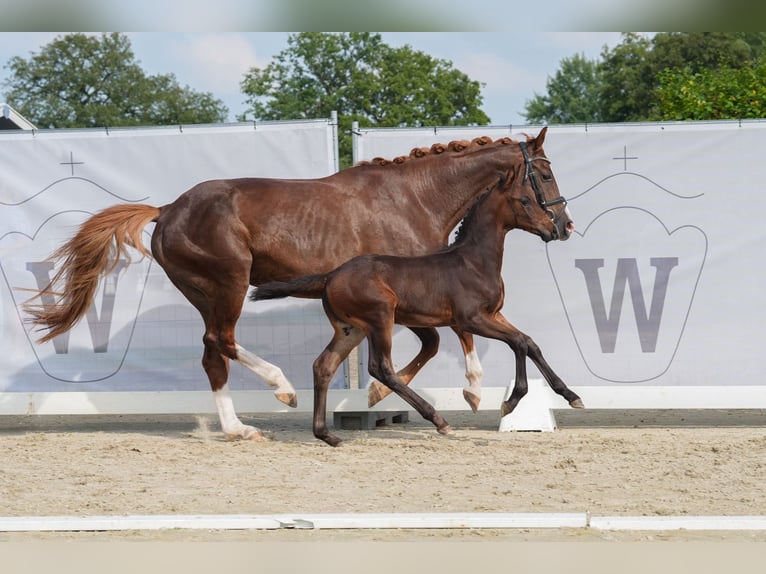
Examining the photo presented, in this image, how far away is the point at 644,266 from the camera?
24.3 feet

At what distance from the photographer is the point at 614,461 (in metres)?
5.57

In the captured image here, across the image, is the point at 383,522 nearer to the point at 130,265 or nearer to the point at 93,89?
the point at 130,265

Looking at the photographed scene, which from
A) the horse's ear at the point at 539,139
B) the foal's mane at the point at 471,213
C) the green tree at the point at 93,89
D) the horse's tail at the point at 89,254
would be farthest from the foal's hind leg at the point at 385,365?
the green tree at the point at 93,89

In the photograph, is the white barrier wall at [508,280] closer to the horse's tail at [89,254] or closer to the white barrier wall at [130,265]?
the white barrier wall at [130,265]

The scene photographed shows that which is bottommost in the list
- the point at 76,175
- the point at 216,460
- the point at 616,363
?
the point at 216,460

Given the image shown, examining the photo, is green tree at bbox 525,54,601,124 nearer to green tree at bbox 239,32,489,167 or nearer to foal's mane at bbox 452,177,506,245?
green tree at bbox 239,32,489,167

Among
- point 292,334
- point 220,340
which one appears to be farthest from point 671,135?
point 220,340

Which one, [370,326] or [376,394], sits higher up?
[370,326]

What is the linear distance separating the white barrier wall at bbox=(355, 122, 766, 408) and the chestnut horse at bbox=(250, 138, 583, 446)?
96 centimetres

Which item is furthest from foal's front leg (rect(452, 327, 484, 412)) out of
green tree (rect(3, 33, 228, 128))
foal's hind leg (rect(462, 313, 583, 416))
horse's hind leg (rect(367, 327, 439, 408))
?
green tree (rect(3, 33, 228, 128))

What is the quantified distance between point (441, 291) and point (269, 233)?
1328 millimetres

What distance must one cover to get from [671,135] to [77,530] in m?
5.55

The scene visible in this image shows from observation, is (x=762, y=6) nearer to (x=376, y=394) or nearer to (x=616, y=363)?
(x=376, y=394)

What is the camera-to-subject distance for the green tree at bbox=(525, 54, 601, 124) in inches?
2564
